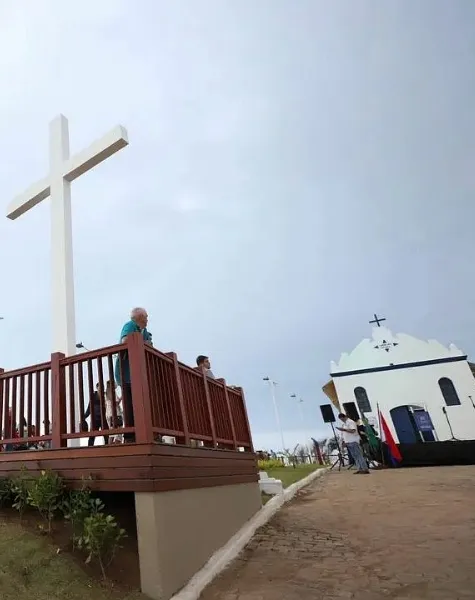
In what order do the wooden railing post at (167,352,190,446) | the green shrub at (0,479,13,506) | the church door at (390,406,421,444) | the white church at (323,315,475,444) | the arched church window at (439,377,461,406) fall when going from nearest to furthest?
the green shrub at (0,479,13,506) < the wooden railing post at (167,352,190,446) < the white church at (323,315,475,444) < the church door at (390,406,421,444) < the arched church window at (439,377,461,406)

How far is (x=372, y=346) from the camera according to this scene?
2770 centimetres

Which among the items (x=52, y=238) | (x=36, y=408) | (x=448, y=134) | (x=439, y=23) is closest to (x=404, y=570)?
(x=36, y=408)

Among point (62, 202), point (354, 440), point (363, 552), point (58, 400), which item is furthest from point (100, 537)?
point (354, 440)

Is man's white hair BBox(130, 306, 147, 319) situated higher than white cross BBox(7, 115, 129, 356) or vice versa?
white cross BBox(7, 115, 129, 356)

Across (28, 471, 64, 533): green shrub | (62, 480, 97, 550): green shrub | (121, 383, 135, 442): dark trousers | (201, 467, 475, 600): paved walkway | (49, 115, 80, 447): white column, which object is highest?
(49, 115, 80, 447): white column

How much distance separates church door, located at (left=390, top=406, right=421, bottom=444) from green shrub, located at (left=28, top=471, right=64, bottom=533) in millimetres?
24799

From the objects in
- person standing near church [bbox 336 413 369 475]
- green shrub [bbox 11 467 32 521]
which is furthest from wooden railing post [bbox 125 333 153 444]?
person standing near church [bbox 336 413 369 475]

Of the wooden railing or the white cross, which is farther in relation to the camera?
the white cross

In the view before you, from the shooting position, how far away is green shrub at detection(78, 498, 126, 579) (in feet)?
11.4

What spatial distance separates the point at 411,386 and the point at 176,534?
25.2 m

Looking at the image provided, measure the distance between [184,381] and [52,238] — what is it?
13.1 ft

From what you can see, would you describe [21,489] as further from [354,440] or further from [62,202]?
[354,440]

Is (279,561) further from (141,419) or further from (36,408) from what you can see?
(36,408)

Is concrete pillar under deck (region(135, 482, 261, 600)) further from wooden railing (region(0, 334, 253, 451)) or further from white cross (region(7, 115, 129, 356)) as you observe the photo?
white cross (region(7, 115, 129, 356))
